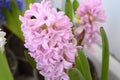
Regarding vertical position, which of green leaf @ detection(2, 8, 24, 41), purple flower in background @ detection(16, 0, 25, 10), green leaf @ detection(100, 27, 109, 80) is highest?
purple flower in background @ detection(16, 0, 25, 10)

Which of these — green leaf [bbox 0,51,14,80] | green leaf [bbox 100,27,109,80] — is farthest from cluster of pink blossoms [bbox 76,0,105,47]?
green leaf [bbox 0,51,14,80]

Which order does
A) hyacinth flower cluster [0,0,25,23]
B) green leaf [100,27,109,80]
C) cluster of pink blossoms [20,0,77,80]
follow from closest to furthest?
cluster of pink blossoms [20,0,77,80]
green leaf [100,27,109,80]
hyacinth flower cluster [0,0,25,23]

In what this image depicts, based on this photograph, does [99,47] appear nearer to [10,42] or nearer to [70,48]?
[10,42]

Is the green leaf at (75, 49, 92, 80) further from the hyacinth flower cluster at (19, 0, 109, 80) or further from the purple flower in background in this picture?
the purple flower in background

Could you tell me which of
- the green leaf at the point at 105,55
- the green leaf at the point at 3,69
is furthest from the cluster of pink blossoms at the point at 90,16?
the green leaf at the point at 3,69

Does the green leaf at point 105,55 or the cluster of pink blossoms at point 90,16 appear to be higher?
the cluster of pink blossoms at point 90,16

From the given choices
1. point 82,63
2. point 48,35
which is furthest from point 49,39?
point 82,63

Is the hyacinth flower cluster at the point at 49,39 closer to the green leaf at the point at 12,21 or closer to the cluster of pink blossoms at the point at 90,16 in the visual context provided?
the cluster of pink blossoms at the point at 90,16
